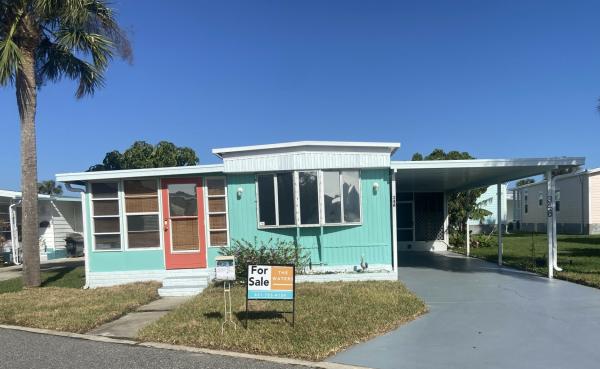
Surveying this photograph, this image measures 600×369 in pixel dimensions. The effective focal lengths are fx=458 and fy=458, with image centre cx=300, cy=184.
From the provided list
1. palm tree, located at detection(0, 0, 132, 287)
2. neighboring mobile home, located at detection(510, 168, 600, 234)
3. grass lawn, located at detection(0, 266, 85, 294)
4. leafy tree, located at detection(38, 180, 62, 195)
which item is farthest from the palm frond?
leafy tree, located at detection(38, 180, 62, 195)

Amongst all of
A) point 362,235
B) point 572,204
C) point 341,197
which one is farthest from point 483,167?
point 572,204

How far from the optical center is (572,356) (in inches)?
208

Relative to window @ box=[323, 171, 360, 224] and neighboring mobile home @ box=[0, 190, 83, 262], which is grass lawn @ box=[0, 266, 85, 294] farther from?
window @ box=[323, 171, 360, 224]

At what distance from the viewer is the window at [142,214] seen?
11.5 metres

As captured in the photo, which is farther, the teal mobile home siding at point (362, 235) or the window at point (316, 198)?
the teal mobile home siding at point (362, 235)

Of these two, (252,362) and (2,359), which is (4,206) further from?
(252,362)

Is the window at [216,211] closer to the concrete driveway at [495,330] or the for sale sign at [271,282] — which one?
the concrete driveway at [495,330]

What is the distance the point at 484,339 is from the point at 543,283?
4691 millimetres

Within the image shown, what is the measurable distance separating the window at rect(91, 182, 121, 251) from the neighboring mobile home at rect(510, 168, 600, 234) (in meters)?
24.8

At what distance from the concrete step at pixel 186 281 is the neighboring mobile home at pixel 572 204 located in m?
23.8

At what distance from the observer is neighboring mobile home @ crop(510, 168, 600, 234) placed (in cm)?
2716

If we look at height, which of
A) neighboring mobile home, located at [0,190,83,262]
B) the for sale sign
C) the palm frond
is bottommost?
the for sale sign

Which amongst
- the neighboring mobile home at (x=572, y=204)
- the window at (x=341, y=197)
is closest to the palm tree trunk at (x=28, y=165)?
the window at (x=341, y=197)

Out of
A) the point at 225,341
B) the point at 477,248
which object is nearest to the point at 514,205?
the point at 477,248
